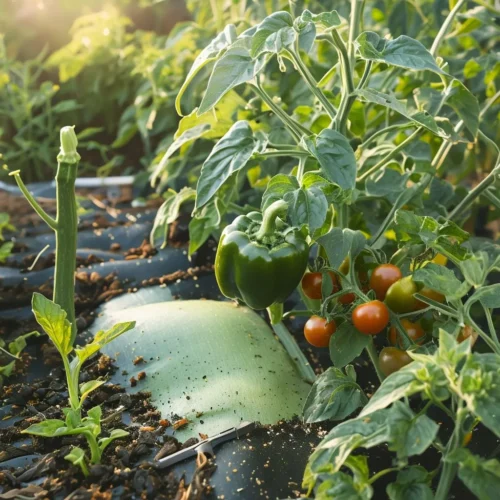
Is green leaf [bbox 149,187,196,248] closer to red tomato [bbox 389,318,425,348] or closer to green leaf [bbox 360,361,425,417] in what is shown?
red tomato [bbox 389,318,425,348]

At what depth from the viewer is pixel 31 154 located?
3.48 meters

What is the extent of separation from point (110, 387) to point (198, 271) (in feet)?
2.34

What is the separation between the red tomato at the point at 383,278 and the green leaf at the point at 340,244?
0.07 m

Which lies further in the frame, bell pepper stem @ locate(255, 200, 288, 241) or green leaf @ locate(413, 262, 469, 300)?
bell pepper stem @ locate(255, 200, 288, 241)

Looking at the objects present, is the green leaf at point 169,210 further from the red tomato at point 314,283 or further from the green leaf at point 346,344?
the green leaf at point 346,344

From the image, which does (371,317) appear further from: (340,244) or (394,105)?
(394,105)

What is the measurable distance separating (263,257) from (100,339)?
0.39 metres

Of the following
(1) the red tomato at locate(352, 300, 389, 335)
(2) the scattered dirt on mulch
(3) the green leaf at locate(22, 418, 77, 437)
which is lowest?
(2) the scattered dirt on mulch

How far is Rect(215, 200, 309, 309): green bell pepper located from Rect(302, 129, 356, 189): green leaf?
0.14m

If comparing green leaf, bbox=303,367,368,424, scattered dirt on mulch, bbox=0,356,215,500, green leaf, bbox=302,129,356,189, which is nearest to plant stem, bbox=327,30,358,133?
green leaf, bbox=302,129,356,189

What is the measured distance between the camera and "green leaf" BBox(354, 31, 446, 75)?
54.7 inches

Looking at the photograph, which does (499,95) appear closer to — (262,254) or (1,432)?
(262,254)

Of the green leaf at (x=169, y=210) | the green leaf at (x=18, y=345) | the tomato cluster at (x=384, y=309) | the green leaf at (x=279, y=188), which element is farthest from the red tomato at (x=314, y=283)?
the green leaf at (x=18, y=345)

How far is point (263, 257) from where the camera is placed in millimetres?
1496
